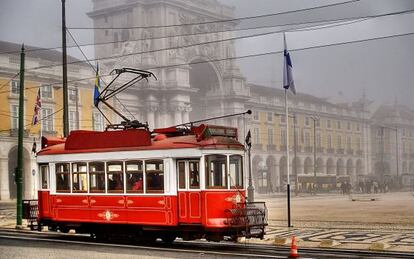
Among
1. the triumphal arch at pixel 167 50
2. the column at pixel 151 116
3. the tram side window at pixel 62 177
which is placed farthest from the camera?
the column at pixel 151 116

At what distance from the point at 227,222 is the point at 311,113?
51.9m

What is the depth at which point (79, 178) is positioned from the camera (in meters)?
20.2

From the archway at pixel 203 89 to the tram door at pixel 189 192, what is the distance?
1992 inches

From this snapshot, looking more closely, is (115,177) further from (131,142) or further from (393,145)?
(393,145)

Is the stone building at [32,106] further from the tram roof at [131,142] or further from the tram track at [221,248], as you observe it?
the tram roof at [131,142]

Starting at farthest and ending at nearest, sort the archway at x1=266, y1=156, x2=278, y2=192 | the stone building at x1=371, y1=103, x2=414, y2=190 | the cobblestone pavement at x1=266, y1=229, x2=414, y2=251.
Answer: the archway at x1=266, y1=156, x2=278, y2=192 < the stone building at x1=371, y1=103, x2=414, y2=190 < the cobblestone pavement at x1=266, y1=229, x2=414, y2=251

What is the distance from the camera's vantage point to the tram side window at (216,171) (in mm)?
17672

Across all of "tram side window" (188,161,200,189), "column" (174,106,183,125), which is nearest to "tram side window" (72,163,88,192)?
"tram side window" (188,161,200,189)

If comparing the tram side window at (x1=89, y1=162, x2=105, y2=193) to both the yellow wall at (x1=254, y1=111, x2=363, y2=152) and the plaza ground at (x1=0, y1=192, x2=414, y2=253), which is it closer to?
the plaza ground at (x1=0, y1=192, x2=414, y2=253)

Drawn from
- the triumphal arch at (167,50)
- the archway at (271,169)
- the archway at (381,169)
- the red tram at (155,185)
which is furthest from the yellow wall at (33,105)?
the red tram at (155,185)

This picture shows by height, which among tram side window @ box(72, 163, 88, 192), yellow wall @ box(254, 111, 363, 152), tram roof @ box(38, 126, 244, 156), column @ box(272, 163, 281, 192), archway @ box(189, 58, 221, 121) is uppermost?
archway @ box(189, 58, 221, 121)

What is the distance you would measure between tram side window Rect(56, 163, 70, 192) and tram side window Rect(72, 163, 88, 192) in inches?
11.7

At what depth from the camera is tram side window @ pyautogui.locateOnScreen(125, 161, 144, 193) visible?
1867 cm

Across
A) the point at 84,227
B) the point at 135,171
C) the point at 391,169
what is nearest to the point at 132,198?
the point at 135,171
